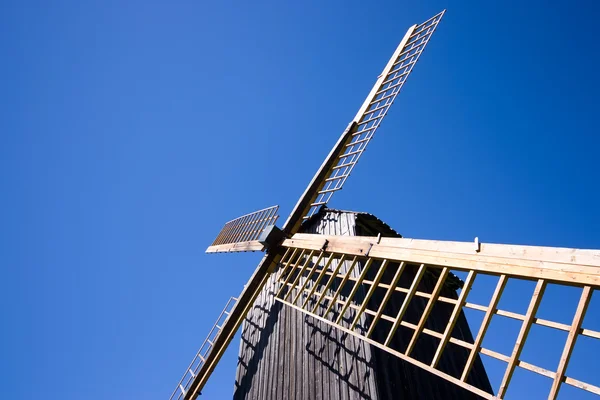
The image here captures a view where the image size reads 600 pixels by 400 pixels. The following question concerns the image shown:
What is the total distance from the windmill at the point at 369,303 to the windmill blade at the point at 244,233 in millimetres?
54

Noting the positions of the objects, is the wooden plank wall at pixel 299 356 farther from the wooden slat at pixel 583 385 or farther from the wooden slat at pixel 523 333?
the wooden slat at pixel 583 385

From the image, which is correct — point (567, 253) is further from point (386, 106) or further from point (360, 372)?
point (386, 106)

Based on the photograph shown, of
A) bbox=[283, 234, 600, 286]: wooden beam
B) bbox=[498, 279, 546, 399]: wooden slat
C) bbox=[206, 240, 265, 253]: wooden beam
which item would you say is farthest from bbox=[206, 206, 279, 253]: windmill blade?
bbox=[498, 279, 546, 399]: wooden slat

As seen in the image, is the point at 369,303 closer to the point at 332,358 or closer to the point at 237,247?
the point at 332,358

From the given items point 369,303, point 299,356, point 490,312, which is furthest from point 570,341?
point 299,356

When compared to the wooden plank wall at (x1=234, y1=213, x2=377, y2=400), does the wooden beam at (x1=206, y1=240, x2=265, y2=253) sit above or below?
above

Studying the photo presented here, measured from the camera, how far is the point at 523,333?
2727 mm

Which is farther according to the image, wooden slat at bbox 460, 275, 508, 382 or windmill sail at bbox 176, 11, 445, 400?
windmill sail at bbox 176, 11, 445, 400

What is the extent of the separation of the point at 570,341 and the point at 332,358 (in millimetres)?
4450

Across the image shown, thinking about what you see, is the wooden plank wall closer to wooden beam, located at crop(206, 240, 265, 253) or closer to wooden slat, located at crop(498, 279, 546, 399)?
wooden beam, located at crop(206, 240, 265, 253)

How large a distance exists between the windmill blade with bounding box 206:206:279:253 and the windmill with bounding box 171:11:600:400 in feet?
0.18

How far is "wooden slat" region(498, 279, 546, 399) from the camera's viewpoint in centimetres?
267

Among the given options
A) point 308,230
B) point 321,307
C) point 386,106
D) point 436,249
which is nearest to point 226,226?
point 308,230

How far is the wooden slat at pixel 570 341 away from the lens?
2359mm
